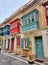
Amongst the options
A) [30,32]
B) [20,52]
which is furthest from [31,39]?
[20,52]

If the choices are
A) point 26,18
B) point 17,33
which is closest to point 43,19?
point 26,18

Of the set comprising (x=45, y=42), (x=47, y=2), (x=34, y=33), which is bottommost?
(x=45, y=42)

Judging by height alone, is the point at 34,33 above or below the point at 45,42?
above

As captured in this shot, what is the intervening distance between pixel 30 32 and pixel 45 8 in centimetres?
420

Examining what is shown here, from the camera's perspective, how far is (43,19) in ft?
50.4

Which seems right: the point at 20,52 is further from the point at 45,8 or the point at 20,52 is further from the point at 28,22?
the point at 45,8

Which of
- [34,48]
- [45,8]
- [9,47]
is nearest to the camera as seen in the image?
[45,8]

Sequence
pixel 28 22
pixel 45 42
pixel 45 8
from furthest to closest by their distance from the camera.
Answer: pixel 28 22, pixel 45 8, pixel 45 42

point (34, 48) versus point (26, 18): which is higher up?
point (26, 18)

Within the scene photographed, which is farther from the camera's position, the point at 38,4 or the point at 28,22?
the point at 28,22

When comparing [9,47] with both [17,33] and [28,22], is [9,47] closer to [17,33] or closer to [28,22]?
[17,33]

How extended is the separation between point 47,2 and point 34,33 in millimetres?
4475

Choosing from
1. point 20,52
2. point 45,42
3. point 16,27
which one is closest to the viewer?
point 45,42

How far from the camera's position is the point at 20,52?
20.6 m
